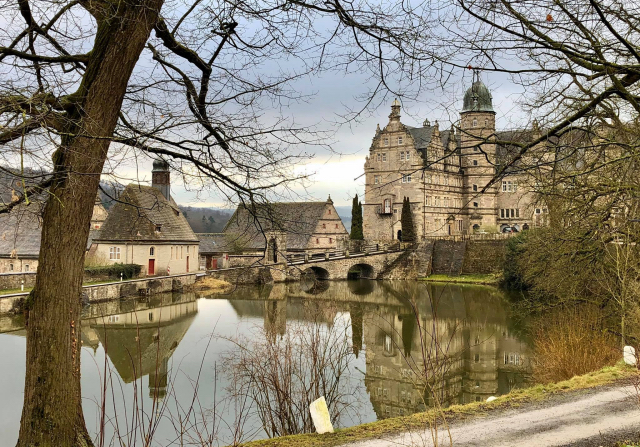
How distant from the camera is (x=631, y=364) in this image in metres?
8.17

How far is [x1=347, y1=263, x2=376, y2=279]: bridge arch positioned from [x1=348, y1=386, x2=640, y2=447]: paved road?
3138 centimetres

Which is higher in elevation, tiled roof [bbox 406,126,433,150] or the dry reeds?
tiled roof [bbox 406,126,433,150]

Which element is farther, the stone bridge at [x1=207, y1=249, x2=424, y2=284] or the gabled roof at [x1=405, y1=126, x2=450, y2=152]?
the gabled roof at [x1=405, y1=126, x2=450, y2=152]

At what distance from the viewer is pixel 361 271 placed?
130ft

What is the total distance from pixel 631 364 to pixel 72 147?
26.3ft

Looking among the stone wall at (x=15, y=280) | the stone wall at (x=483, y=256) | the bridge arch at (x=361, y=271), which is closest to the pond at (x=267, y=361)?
the stone wall at (x=15, y=280)

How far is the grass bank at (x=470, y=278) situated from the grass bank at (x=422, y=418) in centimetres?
2444

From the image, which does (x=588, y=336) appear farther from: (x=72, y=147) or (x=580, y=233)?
(x=72, y=147)

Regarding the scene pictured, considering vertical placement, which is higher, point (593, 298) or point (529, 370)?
point (593, 298)

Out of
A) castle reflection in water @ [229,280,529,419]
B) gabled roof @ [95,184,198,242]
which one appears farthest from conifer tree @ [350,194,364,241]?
gabled roof @ [95,184,198,242]

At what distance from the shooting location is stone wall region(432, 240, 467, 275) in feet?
119

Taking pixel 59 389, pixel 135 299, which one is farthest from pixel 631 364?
pixel 135 299

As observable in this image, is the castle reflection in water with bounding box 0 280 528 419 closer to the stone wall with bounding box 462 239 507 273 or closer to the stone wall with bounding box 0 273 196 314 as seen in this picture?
the stone wall with bounding box 0 273 196 314

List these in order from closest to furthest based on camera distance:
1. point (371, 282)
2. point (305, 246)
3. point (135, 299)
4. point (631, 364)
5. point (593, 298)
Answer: point (631, 364), point (593, 298), point (135, 299), point (371, 282), point (305, 246)
